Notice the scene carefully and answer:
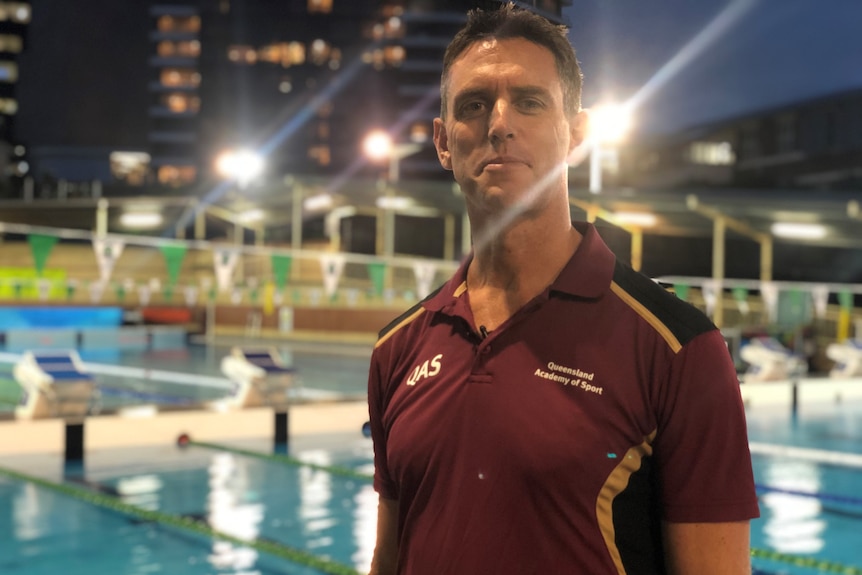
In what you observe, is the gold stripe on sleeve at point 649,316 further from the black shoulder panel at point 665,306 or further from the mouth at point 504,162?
the mouth at point 504,162

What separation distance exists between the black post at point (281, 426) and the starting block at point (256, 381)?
0.45 m

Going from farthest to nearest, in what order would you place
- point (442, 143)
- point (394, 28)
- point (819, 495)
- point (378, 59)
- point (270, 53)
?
point (270, 53)
point (378, 59)
point (394, 28)
point (819, 495)
point (442, 143)

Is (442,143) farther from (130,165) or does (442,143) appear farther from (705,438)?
(130,165)

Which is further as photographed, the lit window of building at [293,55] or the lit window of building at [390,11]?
the lit window of building at [293,55]

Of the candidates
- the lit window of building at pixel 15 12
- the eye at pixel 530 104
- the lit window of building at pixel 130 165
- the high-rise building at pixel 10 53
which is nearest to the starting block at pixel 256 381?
the eye at pixel 530 104

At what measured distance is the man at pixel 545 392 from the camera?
56.5 inches

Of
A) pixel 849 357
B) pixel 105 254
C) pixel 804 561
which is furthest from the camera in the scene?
pixel 849 357

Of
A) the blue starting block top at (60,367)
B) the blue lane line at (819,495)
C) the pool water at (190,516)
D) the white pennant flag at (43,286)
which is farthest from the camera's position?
the white pennant flag at (43,286)

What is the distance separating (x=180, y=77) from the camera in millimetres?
94688

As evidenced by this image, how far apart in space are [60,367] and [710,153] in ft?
149

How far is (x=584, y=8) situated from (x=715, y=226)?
23014 millimetres

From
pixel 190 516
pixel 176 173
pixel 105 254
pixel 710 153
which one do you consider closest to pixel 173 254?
pixel 105 254

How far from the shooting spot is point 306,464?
10.1 metres

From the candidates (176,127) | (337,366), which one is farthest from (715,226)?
(176,127)
